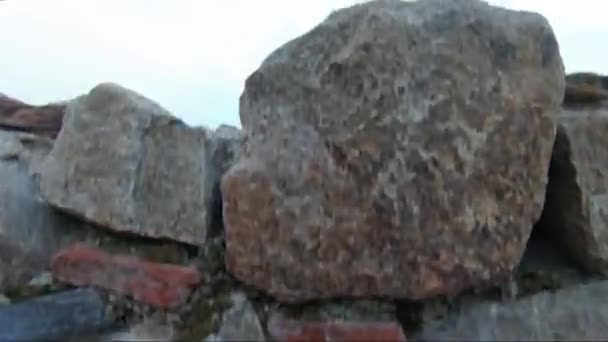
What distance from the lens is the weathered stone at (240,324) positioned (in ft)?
3.43

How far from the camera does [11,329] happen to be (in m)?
1.08

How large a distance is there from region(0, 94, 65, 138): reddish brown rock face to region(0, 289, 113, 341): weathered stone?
0.37 meters

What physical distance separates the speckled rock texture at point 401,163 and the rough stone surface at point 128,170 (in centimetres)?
10

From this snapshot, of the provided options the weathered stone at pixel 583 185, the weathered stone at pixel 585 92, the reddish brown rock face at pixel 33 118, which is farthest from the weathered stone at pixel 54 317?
the weathered stone at pixel 585 92

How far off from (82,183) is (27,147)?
229 mm

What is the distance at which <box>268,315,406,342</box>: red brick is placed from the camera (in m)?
1.01

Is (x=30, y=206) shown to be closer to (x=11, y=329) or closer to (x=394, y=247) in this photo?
(x=11, y=329)

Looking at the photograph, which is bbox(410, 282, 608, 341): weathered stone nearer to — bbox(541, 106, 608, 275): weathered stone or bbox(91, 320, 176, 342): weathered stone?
bbox(541, 106, 608, 275): weathered stone

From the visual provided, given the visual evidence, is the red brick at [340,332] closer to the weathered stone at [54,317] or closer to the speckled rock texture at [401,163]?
the speckled rock texture at [401,163]

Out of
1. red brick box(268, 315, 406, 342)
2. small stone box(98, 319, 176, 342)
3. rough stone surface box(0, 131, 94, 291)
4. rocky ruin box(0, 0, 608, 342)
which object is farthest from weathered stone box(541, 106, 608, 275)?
rough stone surface box(0, 131, 94, 291)

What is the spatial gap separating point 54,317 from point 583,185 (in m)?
0.67

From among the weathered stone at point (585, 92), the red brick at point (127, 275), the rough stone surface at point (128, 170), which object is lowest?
the red brick at point (127, 275)

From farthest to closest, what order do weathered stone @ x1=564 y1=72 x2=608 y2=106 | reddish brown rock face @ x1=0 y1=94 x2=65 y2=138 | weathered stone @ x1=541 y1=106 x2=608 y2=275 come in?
reddish brown rock face @ x1=0 y1=94 x2=65 y2=138
weathered stone @ x1=564 y1=72 x2=608 y2=106
weathered stone @ x1=541 y1=106 x2=608 y2=275

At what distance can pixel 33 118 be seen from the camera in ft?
4.69
